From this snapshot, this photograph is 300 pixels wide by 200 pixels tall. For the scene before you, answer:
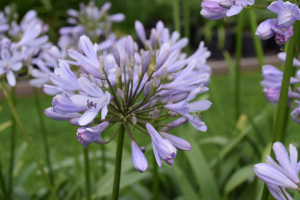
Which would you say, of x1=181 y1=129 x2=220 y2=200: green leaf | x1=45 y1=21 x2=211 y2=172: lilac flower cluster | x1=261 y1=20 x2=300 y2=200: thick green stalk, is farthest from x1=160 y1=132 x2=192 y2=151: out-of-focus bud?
x1=181 y1=129 x2=220 y2=200: green leaf

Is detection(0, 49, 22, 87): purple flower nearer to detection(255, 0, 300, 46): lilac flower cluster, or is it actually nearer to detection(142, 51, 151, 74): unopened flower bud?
detection(142, 51, 151, 74): unopened flower bud

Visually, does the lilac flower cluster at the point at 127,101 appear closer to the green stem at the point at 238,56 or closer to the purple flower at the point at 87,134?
the purple flower at the point at 87,134

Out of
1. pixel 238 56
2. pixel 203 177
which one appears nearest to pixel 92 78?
pixel 203 177

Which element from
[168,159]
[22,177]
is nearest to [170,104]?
[168,159]

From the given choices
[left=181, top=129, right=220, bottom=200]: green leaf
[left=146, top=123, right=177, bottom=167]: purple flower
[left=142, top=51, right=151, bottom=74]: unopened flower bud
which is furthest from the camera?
[left=181, top=129, right=220, bottom=200]: green leaf

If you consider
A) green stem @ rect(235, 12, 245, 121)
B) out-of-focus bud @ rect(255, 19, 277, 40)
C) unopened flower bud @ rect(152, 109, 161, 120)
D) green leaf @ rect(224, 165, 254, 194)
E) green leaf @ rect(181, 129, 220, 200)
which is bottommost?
green leaf @ rect(224, 165, 254, 194)

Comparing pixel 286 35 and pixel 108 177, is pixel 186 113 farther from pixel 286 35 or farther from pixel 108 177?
pixel 108 177
